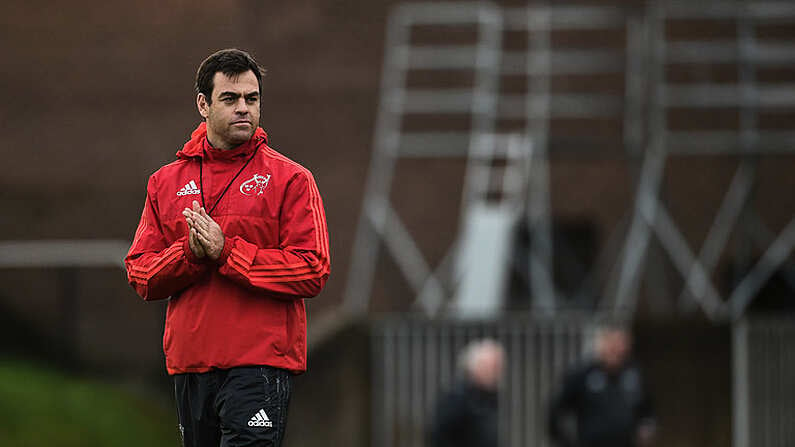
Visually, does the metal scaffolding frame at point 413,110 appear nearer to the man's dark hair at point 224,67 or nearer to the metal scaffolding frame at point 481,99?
the metal scaffolding frame at point 481,99

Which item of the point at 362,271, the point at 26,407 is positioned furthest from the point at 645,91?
the point at 26,407

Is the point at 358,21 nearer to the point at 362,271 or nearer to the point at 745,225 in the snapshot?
the point at 362,271

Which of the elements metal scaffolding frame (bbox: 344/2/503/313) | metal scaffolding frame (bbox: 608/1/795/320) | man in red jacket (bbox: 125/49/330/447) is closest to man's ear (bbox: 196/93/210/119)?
man in red jacket (bbox: 125/49/330/447)

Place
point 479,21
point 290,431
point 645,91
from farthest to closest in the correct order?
point 479,21 → point 645,91 → point 290,431

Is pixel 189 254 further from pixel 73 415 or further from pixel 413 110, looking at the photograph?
pixel 413 110

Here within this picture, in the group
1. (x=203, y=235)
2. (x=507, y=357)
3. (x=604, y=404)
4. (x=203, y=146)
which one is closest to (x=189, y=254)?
(x=203, y=235)

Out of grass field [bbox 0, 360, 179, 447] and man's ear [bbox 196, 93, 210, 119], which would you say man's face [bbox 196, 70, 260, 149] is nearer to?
man's ear [bbox 196, 93, 210, 119]

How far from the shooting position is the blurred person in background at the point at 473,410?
39.4ft

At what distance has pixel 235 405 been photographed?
4988 mm

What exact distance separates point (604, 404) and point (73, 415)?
14.9ft

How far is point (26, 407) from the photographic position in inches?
448

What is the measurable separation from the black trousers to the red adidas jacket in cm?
5

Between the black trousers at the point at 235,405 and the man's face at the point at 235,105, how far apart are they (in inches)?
31.8

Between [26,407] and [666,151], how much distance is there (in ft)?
29.9
